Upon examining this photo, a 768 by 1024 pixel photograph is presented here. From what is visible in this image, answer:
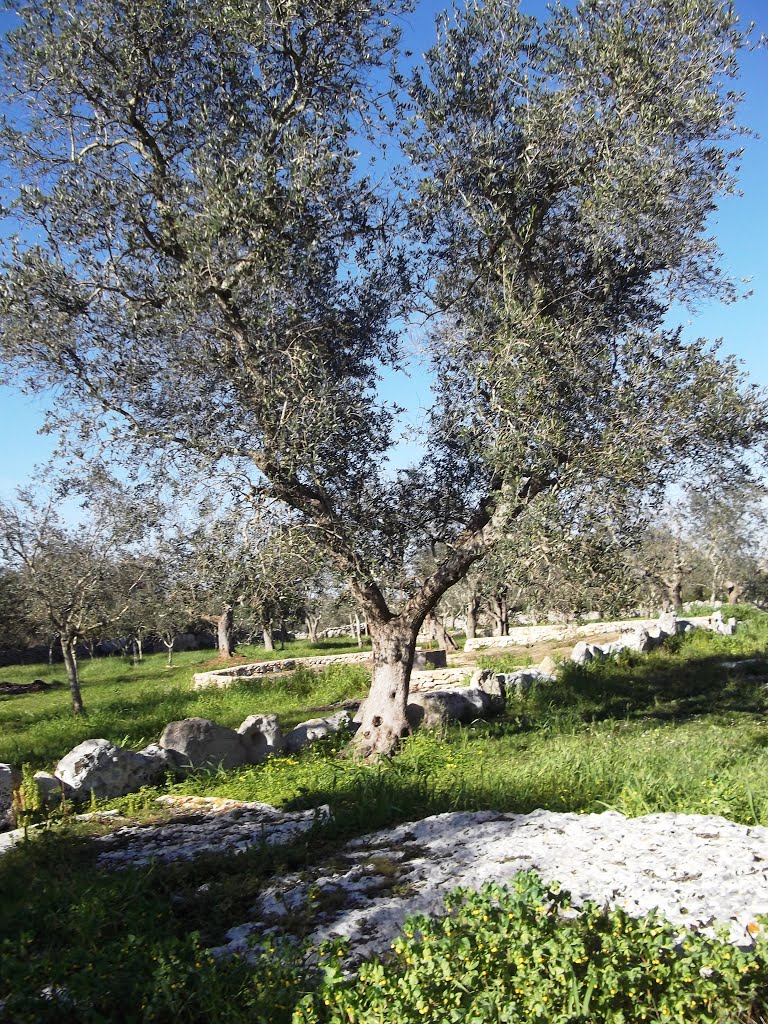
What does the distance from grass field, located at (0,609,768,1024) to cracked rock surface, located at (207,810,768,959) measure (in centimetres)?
44

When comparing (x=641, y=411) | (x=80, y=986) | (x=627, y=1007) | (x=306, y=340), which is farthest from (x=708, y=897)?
(x=306, y=340)

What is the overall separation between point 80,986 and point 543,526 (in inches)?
278

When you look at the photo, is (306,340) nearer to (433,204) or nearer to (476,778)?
(433,204)

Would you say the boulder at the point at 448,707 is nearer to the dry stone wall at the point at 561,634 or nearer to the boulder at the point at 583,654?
the boulder at the point at 583,654

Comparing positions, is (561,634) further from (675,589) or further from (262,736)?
(675,589)

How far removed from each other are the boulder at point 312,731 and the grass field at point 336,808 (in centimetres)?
54

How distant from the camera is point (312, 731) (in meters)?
12.6

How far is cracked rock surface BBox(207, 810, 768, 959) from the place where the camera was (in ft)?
15.3

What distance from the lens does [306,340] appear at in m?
11.3

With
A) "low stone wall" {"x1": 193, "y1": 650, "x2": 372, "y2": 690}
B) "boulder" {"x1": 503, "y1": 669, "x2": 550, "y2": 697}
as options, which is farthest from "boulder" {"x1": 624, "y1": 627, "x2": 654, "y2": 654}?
"low stone wall" {"x1": 193, "y1": 650, "x2": 372, "y2": 690}

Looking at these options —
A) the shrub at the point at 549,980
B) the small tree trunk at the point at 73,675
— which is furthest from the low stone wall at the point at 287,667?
the shrub at the point at 549,980

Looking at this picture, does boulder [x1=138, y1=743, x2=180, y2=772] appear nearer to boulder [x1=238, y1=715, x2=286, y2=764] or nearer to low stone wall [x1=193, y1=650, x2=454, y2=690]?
boulder [x1=238, y1=715, x2=286, y2=764]

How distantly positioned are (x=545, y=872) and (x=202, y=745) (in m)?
6.91

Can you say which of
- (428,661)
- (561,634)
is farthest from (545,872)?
(561,634)
